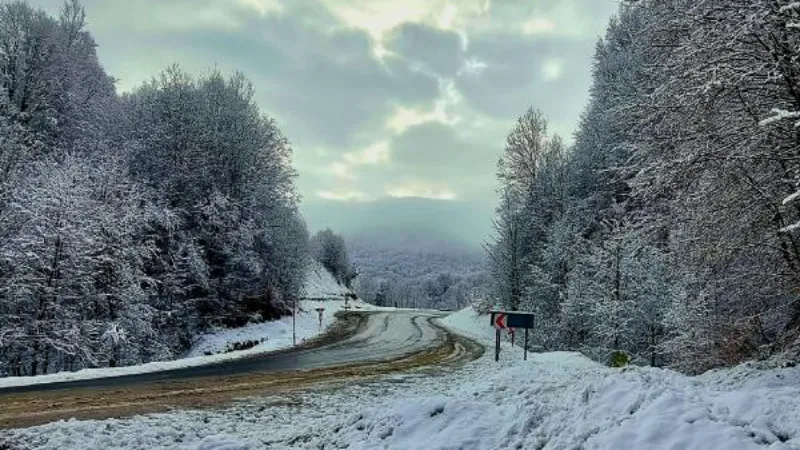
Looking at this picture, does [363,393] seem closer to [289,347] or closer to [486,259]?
[289,347]

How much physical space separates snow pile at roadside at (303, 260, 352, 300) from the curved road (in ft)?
179

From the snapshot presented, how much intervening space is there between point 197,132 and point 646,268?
27.2 meters

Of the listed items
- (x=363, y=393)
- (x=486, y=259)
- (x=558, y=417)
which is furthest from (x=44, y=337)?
(x=486, y=259)

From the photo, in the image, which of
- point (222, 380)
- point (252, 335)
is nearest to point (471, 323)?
point (252, 335)

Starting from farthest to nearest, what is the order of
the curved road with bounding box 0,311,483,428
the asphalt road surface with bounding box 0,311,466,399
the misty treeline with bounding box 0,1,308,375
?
the misty treeline with bounding box 0,1,308,375 < the asphalt road surface with bounding box 0,311,466,399 < the curved road with bounding box 0,311,483,428

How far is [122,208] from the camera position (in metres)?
28.2

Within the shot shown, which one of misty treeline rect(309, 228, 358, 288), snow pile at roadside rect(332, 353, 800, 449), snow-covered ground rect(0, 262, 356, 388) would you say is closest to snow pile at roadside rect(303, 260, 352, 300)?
misty treeline rect(309, 228, 358, 288)

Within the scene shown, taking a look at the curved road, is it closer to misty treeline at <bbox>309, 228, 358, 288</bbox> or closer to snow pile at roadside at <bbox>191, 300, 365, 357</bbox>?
snow pile at roadside at <bbox>191, 300, 365, 357</bbox>

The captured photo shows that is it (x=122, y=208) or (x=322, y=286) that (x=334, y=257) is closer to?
(x=322, y=286)

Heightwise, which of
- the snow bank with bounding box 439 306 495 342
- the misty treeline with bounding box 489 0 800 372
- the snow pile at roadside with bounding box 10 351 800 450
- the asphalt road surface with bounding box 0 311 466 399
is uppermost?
the misty treeline with bounding box 489 0 800 372

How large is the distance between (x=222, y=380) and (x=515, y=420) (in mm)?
8954

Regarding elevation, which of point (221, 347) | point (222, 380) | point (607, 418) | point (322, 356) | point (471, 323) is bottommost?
point (221, 347)

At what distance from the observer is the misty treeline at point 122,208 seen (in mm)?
22906

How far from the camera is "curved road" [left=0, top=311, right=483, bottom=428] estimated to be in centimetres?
1016
